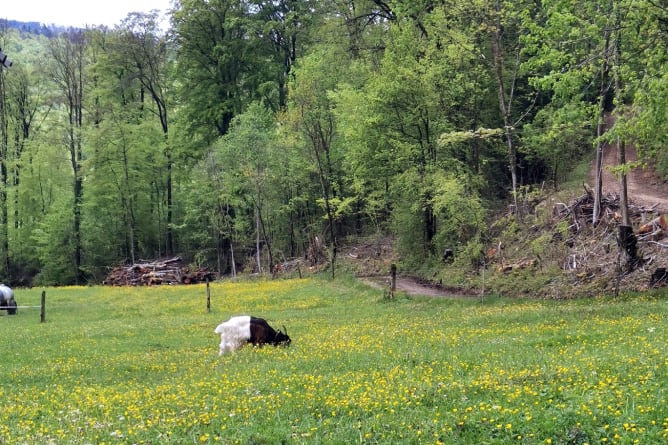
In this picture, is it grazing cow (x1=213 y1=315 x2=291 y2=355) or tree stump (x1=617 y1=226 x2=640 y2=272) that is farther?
tree stump (x1=617 y1=226 x2=640 y2=272)

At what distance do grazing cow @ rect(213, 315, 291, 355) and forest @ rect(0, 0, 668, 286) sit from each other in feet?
40.2

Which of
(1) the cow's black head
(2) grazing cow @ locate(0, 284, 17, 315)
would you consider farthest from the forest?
(2) grazing cow @ locate(0, 284, 17, 315)

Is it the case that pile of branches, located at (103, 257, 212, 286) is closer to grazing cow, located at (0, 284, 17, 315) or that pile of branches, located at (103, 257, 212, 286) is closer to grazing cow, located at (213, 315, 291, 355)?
grazing cow, located at (0, 284, 17, 315)

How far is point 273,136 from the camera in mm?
45938

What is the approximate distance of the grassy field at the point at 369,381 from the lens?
710 cm

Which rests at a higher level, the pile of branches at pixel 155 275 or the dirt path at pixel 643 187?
the dirt path at pixel 643 187

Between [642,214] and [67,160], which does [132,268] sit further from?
[642,214]

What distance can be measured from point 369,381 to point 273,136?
37739 millimetres

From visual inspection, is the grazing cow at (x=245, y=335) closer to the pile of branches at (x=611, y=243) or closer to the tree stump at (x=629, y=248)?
the pile of branches at (x=611, y=243)

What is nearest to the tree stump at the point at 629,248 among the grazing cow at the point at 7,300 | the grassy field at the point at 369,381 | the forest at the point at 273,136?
the grassy field at the point at 369,381

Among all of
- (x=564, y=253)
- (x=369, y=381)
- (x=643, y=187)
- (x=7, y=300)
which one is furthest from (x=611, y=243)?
(x=7, y=300)

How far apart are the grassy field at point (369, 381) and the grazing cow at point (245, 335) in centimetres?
54

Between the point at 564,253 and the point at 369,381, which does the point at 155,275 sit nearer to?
the point at 564,253

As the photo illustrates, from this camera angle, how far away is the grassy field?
710cm
